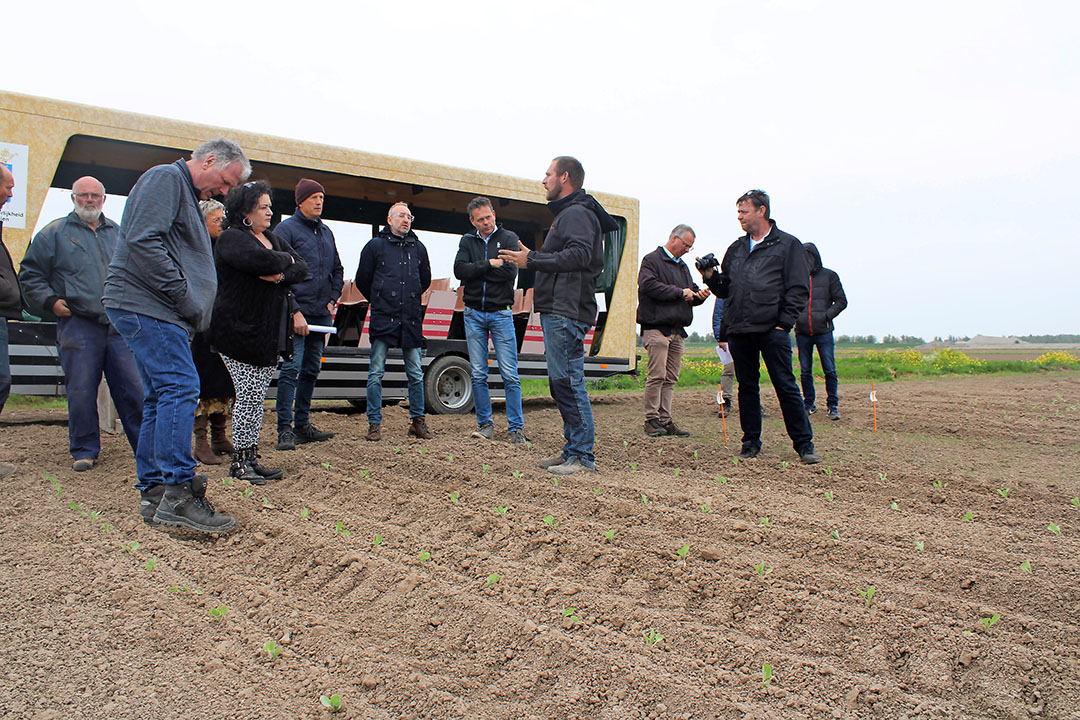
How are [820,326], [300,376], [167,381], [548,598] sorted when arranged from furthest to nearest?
[820,326] < [300,376] < [167,381] < [548,598]

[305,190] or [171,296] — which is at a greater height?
[305,190]

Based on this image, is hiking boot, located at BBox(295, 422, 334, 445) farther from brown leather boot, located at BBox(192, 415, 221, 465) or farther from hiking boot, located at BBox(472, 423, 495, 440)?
hiking boot, located at BBox(472, 423, 495, 440)

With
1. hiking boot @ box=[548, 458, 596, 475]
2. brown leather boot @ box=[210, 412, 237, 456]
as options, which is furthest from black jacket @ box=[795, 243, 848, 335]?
brown leather boot @ box=[210, 412, 237, 456]

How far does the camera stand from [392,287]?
5934 mm

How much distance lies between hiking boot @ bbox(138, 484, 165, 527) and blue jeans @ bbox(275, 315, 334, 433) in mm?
1891

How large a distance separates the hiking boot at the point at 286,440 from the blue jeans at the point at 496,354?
1.46 m

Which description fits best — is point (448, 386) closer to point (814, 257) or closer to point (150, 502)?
point (814, 257)

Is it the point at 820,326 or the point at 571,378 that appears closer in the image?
the point at 571,378

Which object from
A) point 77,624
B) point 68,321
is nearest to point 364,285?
point 68,321

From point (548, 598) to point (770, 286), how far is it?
11.3 feet

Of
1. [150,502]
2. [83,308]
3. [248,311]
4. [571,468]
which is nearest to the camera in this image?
[150,502]

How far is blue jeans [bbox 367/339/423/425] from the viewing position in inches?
233

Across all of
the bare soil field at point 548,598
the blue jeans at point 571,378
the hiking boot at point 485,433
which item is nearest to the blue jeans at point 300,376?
the bare soil field at point 548,598

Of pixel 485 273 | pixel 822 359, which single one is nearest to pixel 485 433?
pixel 485 273
